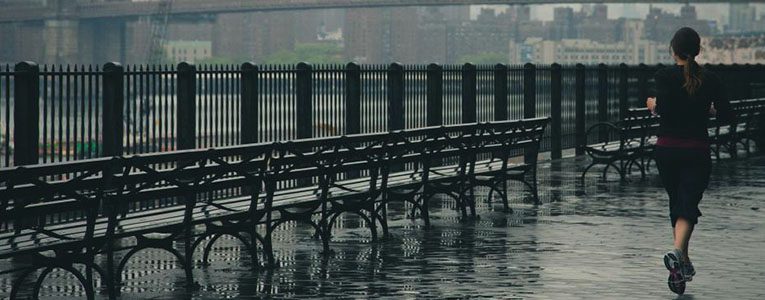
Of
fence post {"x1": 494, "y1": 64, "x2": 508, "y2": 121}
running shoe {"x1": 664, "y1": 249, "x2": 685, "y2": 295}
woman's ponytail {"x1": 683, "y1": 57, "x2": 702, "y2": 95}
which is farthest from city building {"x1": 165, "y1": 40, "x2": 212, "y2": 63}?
running shoe {"x1": 664, "y1": 249, "x2": 685, "y2": 295}

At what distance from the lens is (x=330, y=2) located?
14488 centimetres

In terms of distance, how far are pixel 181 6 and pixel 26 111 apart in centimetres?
14512

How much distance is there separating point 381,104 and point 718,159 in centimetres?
644

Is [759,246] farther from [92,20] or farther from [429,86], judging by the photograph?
[92,20]

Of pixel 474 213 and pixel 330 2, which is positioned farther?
pixel 330 2

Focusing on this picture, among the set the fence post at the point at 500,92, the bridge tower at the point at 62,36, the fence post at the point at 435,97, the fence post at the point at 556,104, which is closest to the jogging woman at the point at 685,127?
the fence post at the point at 435,97

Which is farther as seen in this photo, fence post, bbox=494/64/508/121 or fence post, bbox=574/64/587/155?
fence post, bbox=574/64/587/155

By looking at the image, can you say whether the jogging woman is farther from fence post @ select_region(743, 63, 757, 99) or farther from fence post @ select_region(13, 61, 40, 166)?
fence post @ select_region(743, 63, 757, 99)

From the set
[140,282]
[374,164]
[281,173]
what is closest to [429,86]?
[374,164]

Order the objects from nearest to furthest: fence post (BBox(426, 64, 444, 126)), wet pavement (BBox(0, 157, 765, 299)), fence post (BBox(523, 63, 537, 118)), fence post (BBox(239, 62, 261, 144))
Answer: wet pavement (BBox(0, 157, 765, 299)), fence post (BBox(239, 62, 261, 144)), fence post (BBox(426, 64, 444, 126)), fence post (BBox(523, 63, 537, 118))

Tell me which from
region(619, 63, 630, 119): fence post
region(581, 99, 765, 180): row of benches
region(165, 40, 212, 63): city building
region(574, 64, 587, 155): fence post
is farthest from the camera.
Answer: region(165, 40, 212, 63): city building

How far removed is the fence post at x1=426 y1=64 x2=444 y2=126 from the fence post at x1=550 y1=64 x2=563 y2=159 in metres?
4.47

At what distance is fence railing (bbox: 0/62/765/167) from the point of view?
44.0 feet

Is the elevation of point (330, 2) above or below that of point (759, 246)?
above
